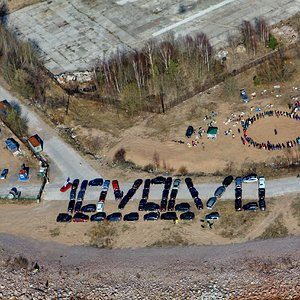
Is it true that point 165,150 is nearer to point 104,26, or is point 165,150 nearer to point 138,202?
point 138,202

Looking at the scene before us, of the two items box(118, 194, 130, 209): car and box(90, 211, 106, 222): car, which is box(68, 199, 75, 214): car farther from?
box(118, 194, 130, 209): car

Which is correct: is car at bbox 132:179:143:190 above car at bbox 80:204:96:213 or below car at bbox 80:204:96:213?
below

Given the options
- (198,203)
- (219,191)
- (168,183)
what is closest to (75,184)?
(168,183)

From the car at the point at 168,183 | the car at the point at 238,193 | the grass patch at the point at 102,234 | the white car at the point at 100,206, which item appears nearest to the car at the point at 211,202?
the car at the point at 238,193

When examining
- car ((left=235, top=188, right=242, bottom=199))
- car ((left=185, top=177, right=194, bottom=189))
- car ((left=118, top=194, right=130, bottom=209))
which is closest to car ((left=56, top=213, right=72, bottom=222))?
car ((left=118, top=194, right=130, bottom=209))

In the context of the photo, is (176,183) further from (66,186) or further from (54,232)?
(54,232)
